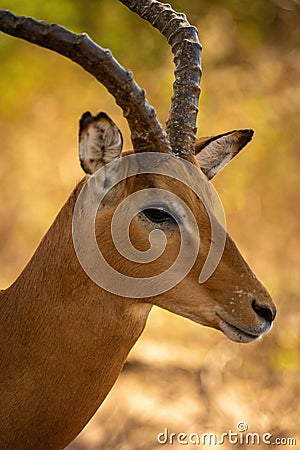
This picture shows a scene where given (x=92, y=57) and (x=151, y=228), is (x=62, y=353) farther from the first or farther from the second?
(x=92, y=57)

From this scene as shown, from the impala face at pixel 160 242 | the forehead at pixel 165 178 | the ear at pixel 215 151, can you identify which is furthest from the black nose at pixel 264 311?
the ear at pixel 215 151

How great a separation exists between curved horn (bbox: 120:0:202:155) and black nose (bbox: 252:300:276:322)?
0.85m

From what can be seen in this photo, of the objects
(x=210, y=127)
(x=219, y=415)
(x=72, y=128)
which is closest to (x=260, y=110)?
(x=210, y=127)

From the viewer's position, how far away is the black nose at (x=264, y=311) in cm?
367

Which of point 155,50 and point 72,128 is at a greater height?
point 155,50

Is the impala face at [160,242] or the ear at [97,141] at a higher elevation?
the ear at [97,141]

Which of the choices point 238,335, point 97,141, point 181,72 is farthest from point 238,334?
point 181,72

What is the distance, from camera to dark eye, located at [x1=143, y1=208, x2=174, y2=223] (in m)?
3.71

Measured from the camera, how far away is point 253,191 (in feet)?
35.7

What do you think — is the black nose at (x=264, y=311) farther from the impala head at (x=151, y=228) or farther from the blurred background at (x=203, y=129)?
the blurred background at (x=203, y=129)

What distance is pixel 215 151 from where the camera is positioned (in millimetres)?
4410

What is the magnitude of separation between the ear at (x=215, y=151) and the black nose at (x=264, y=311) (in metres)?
0.95

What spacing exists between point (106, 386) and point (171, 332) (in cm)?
499

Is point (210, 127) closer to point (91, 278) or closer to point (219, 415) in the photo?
point (219, 415)
